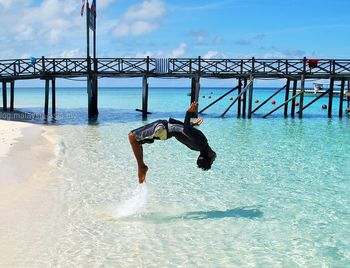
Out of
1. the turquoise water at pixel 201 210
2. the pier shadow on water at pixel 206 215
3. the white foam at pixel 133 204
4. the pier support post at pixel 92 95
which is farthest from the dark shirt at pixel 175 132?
the pier support post at pixel 92 95

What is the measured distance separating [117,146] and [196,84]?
12.6 m

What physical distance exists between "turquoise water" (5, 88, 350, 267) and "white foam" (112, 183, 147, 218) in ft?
0.08

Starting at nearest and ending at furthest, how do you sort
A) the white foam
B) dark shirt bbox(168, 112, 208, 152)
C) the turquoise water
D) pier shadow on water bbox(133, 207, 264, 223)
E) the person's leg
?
the turquoise water, dark shirt bbox(168, 112, 208, 152), the person's leg, pier shadow on water bbox(133, 207, 264, 223), the white foam

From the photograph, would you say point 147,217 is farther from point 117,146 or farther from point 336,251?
point 117,146

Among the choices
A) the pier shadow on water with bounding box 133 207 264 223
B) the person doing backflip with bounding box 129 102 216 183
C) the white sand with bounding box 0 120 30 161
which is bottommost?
the pier shadow on water with bounding box 133 207 264 223

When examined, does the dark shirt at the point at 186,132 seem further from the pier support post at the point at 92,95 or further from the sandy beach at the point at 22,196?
the pier support post at the point at 92,95

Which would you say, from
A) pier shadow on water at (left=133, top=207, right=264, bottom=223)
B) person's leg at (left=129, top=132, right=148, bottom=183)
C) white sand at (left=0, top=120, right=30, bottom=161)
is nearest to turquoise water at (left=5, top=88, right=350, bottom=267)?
pier shadow on water at (left=133, top=207, right=264, bottom=223)

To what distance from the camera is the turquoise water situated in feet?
21.2

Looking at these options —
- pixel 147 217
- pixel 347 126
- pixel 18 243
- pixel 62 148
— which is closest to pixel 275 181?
pixel 147 217

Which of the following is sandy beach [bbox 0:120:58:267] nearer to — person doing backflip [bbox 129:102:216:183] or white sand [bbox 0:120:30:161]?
white sand [bbox 0:120:30:161]

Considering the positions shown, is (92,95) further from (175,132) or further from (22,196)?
(175,132)

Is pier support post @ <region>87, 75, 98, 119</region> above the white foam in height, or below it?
above

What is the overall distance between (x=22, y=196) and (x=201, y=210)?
348 centimetres

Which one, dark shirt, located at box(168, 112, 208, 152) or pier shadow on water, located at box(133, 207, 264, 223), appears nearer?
dark shirt, located at box(168, 112, 208, 152)
